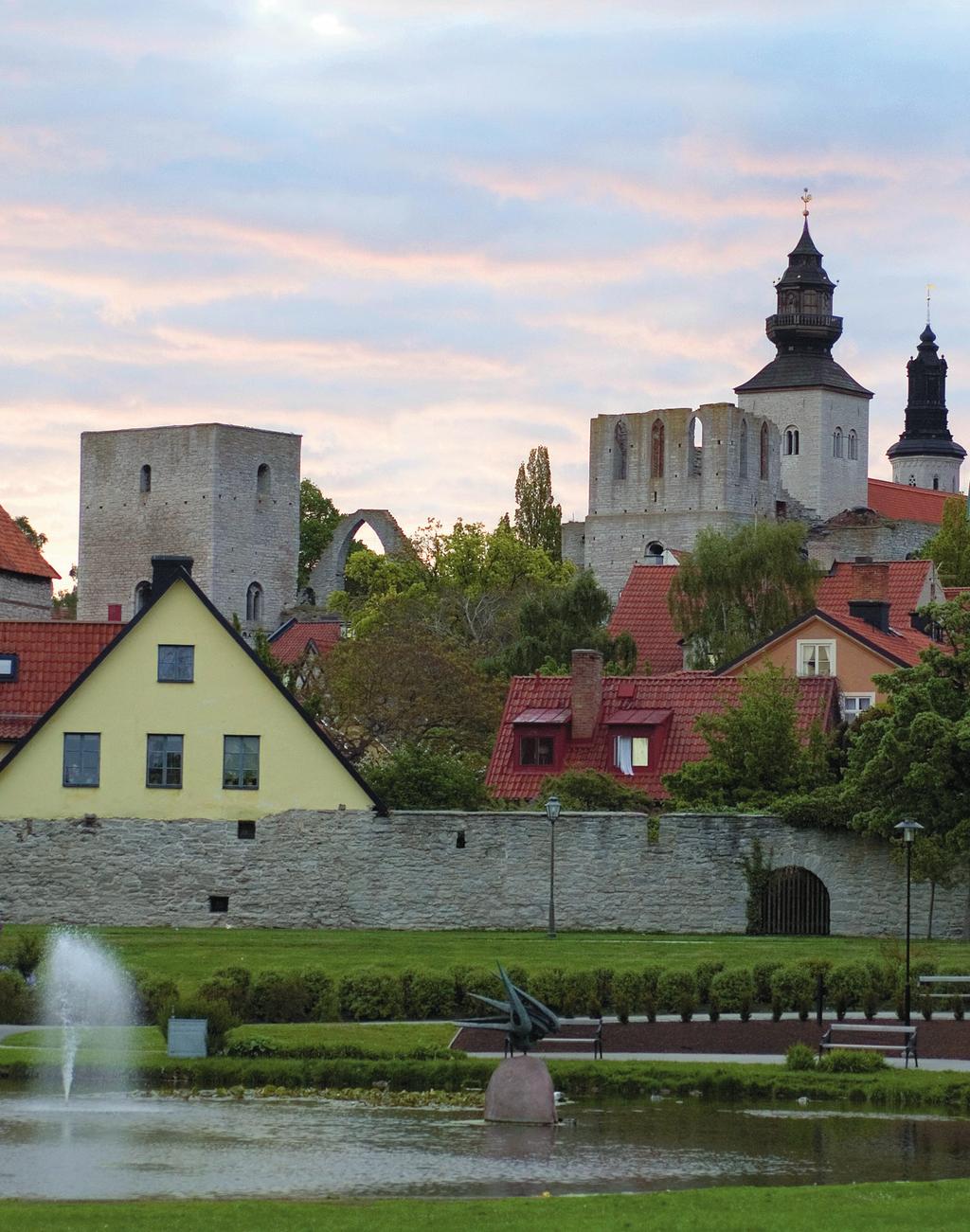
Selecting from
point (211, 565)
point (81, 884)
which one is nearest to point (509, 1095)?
point (81, 884)

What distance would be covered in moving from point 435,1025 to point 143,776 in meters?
15.5

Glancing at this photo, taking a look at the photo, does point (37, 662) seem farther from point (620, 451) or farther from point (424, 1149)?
point (620, 451)

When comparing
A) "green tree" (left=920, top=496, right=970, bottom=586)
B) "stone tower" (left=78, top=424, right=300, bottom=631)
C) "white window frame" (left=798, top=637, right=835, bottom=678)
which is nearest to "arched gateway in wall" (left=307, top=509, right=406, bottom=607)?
"stone tower" (left=78, top=424, right=300, bottom=631)

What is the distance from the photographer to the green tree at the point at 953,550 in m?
100

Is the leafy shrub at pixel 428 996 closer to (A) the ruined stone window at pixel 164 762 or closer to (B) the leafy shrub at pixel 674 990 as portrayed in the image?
(B) the leafy shrub at pixel 674 990

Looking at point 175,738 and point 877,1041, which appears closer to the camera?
point 877,1041

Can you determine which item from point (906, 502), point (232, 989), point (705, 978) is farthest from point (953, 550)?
point (232, 989)

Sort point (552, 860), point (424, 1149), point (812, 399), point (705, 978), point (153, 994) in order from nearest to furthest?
point (424, 1149) → point (153, 994) → point (705, 978) → point (552, 860) → point (812, 399)

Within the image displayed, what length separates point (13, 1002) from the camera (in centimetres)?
3008

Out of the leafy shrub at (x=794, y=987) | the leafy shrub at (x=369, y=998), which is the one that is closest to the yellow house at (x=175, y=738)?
the leafy shrub at (x=369, y=998)

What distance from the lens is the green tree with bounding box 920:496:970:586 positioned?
100 m

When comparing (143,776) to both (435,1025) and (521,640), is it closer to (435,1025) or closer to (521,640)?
(435,1025)

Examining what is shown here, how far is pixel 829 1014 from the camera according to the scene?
29.4 m

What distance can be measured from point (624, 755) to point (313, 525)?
9489 centimetres
